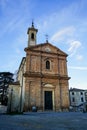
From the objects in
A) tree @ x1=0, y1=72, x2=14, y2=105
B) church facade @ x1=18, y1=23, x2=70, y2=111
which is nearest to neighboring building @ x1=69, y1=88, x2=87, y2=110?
tree @ x1=0, y1=72, x2=14, y2=105

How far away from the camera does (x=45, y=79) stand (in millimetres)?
22328

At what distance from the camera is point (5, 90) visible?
37.9 m

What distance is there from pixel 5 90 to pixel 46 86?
1888 centimetres

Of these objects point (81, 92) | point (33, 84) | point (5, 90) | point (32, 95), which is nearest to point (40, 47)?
point (33, 84)

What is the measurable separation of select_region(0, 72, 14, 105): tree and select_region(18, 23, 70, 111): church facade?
47.3 ft

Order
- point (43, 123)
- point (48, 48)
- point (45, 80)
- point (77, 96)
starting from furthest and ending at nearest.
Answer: point (77, 96)
point (48, 48)
point (45, 80)
point (43, 123)

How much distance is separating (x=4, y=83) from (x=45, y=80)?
19.8 m

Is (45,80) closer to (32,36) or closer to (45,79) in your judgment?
(45,79)

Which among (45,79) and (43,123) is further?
(45,79)

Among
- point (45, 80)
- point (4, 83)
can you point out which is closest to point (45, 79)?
point (45, 80)

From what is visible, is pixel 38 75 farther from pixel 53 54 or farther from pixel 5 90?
pixel 5 90

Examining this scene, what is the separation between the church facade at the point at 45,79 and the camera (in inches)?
821

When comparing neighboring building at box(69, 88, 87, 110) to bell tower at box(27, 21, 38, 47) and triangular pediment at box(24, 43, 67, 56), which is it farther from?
bell tower at box(27, 21, 38, 47)

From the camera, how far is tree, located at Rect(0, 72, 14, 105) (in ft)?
117
